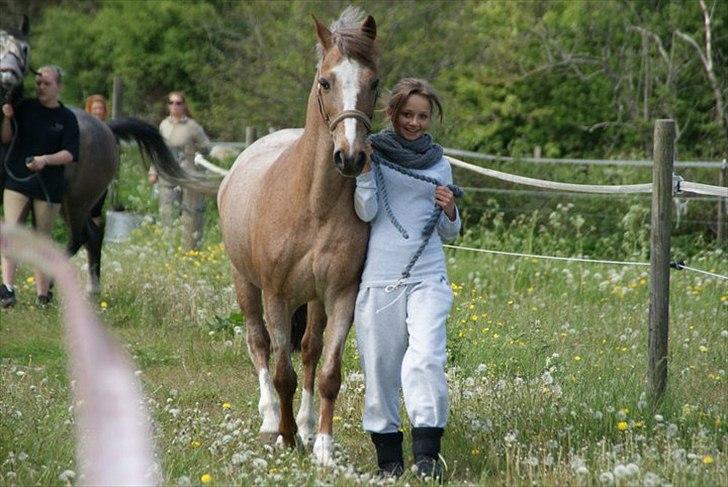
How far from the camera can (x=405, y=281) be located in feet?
18.7

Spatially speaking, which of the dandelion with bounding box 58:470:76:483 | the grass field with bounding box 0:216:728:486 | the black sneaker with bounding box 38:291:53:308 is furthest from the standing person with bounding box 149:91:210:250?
the dandelion with bounding box 58:470:76:483

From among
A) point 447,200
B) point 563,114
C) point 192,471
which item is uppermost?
point 563,114

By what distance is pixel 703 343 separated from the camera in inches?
332

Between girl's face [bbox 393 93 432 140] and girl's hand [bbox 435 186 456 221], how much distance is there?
0.94ft

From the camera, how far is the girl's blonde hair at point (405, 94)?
582 centimetres

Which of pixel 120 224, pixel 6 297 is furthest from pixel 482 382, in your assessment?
pixel 120 224

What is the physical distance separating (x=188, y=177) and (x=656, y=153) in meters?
5.81

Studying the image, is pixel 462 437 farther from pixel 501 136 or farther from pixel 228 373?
pixel 501 136

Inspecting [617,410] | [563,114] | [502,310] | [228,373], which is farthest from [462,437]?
[563,114]

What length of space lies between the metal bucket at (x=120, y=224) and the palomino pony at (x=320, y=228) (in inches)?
356

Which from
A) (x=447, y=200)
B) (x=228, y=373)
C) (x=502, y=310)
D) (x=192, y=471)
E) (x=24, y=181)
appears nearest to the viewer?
(x=192, y=471)

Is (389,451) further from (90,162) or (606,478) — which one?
(90,162)

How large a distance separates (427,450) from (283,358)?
1.14 metres

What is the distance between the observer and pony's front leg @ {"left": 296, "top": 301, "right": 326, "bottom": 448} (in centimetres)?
644
